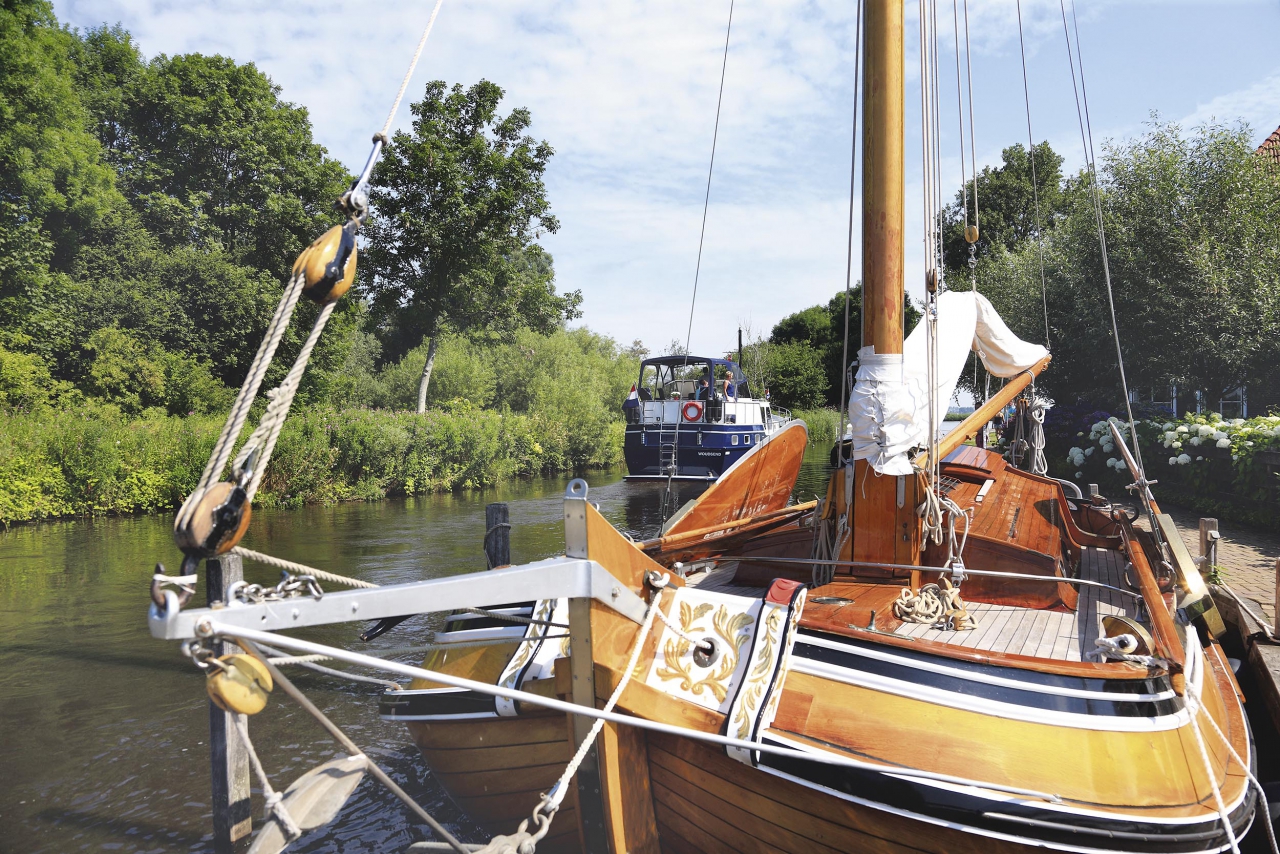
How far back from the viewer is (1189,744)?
10.1 feet

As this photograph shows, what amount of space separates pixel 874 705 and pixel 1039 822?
2.20ft

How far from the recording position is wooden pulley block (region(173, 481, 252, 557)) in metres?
2.44

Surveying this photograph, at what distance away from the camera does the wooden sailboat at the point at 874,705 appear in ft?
9.59

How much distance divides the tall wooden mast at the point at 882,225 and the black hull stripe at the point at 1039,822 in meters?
1.64

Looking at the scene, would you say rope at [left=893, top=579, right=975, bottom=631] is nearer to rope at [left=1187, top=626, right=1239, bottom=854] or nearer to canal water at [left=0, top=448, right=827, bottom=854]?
rope at [left=1187, top=626, right=1239, bottom=854]

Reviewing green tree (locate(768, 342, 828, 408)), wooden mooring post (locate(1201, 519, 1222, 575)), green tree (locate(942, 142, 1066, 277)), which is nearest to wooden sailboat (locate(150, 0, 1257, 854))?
wooden mooring post (locate(1201, 519, 1222, 575))

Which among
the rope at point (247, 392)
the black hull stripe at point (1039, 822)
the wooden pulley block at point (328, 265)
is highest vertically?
the wooden pulley block at point (328, 265)

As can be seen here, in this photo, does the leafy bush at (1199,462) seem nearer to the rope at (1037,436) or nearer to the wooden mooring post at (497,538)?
the rope at (1037,436)

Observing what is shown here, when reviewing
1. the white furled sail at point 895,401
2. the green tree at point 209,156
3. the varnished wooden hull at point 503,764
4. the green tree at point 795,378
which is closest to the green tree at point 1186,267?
the white furled sail at point 895,401

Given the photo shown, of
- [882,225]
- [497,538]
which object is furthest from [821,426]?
[882,225]

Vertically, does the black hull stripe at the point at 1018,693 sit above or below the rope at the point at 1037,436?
below

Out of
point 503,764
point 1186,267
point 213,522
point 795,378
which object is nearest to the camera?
point 213,522

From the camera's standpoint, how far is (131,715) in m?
6.44

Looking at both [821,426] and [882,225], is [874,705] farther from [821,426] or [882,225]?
[821,426]
